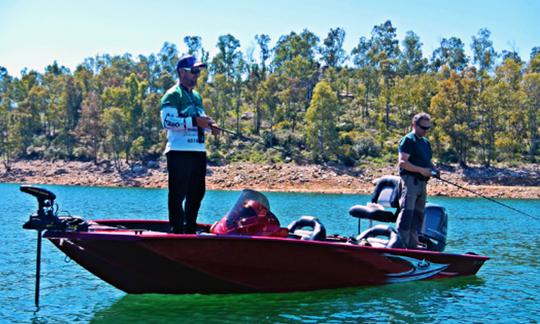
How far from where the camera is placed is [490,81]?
6950 centimetres

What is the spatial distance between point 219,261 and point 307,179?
49.1m

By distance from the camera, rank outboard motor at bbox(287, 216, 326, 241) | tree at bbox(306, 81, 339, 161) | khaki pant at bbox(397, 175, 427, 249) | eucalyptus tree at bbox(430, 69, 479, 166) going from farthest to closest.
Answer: tree at bbox(306, 81, 339, 161) → eucalyptus tree at bbox(430, 69, 479, 166) → khaki pant at bbox(397, 175, 427, 249) → outboard motor at bbox(287, 216, 326, 241)

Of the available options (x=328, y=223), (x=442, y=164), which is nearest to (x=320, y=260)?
(x=328, y=223)

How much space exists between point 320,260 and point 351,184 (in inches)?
1896

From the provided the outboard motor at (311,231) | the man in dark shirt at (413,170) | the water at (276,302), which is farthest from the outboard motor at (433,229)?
the outboard motor at (311,231)

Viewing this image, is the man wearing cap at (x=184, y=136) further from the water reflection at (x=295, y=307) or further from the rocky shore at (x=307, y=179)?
the rocky shore at (x=307, y=179)

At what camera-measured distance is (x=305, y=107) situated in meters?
A: 82.9

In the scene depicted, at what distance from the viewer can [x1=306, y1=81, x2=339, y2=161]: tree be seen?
6323cm

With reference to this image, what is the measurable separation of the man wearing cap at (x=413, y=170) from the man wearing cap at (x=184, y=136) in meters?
3.20

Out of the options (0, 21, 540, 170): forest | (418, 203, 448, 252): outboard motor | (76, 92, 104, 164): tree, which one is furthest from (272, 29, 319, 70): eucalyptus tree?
(418, 203, 448, 252): outboard motor

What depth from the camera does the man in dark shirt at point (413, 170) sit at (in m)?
9.73

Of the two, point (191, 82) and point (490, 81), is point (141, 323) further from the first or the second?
point (490, 81)

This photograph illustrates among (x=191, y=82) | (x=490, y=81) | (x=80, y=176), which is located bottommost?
(x=80, y=176)

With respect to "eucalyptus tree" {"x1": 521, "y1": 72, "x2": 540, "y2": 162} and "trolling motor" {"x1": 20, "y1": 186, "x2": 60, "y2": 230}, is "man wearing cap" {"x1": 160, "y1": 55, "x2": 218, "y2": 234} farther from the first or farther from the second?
"eucalyptus tree" {"x1": 521, "y1": 72, "x2": 540, "y2": 162}
